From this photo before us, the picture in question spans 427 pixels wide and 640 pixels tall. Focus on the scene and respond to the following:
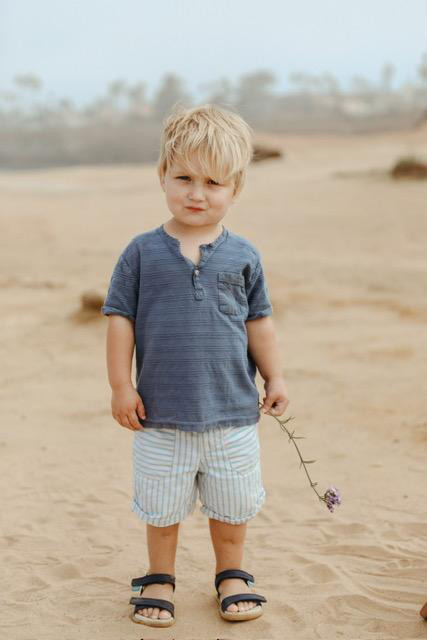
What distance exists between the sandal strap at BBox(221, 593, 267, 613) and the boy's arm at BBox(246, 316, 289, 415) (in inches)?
22.4

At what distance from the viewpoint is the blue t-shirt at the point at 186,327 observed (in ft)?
8.21

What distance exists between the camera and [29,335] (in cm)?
642

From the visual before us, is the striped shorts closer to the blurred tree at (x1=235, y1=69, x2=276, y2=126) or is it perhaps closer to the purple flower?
the purple flower

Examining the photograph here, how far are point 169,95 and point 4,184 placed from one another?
138 ft

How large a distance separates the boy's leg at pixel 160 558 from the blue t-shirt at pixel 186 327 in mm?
362

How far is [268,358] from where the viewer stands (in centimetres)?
267

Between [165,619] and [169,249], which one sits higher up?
[169,249]

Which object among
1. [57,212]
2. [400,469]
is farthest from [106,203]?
[400,469]

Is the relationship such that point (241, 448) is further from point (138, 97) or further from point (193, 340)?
point (138, 97)

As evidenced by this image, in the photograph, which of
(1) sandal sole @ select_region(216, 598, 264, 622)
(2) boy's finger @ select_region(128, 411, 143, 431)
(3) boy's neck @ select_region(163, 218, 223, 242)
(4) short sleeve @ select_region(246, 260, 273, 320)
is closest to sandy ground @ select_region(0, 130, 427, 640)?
Result: (1) sandal sole @ select_region(216, 598, 264, 622)

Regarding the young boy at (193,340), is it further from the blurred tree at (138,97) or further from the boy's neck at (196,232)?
the blurred tree at (138,97)

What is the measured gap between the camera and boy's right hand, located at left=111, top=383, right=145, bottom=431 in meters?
2.53

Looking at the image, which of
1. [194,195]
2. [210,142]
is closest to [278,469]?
[194,195]

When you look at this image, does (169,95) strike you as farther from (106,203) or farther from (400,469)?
(400,469)
